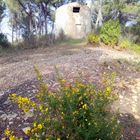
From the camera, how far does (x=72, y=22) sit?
55.2ft

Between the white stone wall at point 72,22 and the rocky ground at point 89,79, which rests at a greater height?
the white stone wall at point 72,22

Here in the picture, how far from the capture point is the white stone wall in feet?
54.4

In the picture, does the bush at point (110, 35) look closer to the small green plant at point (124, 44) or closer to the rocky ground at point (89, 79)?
the small green plant at point (124, 44)

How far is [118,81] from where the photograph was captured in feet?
19.1

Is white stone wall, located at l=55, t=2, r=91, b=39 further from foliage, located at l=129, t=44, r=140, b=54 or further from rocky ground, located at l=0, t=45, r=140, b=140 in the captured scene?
rocky ground, located at l=0, t=45, r=140, b=140

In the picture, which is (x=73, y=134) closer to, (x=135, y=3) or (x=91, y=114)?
(x=91, y=114)

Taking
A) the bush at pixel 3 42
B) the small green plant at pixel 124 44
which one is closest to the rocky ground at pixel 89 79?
the small green plant at pixel 124 44

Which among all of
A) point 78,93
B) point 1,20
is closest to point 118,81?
point 78,93

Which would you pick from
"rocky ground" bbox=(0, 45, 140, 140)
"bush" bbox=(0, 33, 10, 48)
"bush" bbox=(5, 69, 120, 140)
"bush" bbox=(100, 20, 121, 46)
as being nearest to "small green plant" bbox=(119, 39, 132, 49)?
"bush" bbox=(100, 20, 121, 46)

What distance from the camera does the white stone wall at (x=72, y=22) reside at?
653 inches

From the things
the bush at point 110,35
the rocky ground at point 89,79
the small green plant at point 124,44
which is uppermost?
the bush at point 110,35

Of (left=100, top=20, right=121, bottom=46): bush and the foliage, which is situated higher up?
(left=100, top=20, right=121, bottom=46): bush

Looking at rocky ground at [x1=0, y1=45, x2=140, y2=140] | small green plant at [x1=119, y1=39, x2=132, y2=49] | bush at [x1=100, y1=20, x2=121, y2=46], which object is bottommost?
rocky ground at [x1=0, y1=45, x2=140, y2=140]

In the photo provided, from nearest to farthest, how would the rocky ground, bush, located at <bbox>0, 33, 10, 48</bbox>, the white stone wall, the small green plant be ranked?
1. the rocky ground
2. the small green plant
3. bush, located at <bbox>0, 33, 10, 48</bbox>
4. the white stone wall
